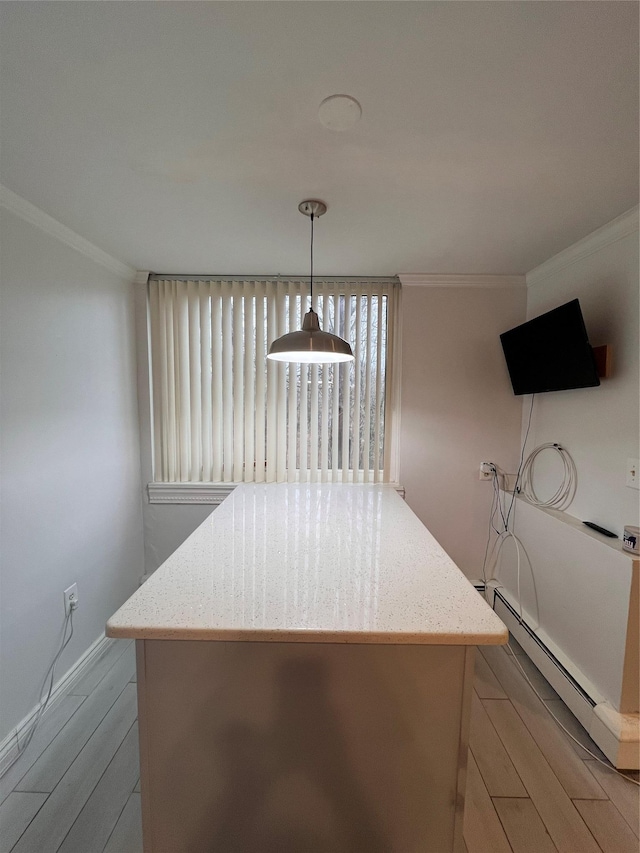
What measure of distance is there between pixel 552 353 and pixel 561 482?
0.79 meters

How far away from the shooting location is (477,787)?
4.57ft

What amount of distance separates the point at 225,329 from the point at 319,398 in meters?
0.87

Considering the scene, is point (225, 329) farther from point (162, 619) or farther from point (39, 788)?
point (39, 788)

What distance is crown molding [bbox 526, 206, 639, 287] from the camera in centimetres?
164

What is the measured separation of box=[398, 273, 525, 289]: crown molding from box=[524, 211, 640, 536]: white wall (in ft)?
0.95

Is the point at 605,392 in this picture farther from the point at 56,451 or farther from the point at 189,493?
the point at 56,451

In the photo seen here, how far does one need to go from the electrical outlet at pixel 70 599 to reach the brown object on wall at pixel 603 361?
298 centimetres

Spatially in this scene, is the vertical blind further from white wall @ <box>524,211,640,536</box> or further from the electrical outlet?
white wall @ <box>524,211,640,536</box>

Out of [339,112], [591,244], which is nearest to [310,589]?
[339,112]

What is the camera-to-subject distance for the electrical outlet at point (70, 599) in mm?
1828

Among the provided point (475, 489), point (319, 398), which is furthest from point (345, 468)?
point (475, 489)

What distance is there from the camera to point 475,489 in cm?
261

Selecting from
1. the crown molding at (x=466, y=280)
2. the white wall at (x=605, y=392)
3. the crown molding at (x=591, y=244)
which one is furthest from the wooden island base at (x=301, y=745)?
the crown molding at (x=466, y=280)

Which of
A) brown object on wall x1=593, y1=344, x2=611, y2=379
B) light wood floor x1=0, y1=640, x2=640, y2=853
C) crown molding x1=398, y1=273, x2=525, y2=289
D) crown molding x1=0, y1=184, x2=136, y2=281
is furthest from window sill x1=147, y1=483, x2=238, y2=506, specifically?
brown object on wall x1=593, y1=344, x2=611, y2=379
